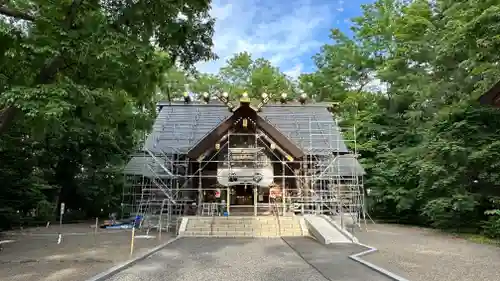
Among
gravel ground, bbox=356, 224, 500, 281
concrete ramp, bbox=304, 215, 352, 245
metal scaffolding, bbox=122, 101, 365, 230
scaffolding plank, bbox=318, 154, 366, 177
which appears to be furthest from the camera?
scaffolding plank, bbox=318, 154, 366, 177

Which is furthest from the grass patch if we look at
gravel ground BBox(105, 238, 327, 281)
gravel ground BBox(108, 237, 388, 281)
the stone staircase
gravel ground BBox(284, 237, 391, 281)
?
gravel ground BBox(105, 238, 327, 281)

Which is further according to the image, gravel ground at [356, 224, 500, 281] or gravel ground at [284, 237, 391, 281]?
Result: gravel ground at [356, 224, 500, 281]

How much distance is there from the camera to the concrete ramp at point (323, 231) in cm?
1344

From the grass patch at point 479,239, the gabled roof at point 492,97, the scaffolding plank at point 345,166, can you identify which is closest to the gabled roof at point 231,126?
the scaffolding plank at point 345,166

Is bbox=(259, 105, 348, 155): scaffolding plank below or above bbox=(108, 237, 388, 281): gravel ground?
above

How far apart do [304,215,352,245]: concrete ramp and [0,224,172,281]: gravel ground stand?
545 cm

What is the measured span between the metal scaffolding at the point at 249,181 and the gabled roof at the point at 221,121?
0.06 m

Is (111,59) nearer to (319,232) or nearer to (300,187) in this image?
(319,232)

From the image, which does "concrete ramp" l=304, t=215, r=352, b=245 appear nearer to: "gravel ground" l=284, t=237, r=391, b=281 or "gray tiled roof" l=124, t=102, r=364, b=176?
"gravel ground" l=284, t=237, r=391, b=281

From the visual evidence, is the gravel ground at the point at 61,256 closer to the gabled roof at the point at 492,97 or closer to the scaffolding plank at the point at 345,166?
the scaffolding plank at the point at 345,166

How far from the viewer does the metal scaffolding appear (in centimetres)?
1947

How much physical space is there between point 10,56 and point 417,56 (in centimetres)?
2224

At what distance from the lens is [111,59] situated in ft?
25.0

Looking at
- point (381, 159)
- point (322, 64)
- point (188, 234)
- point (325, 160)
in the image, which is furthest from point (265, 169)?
point (322, 64)
